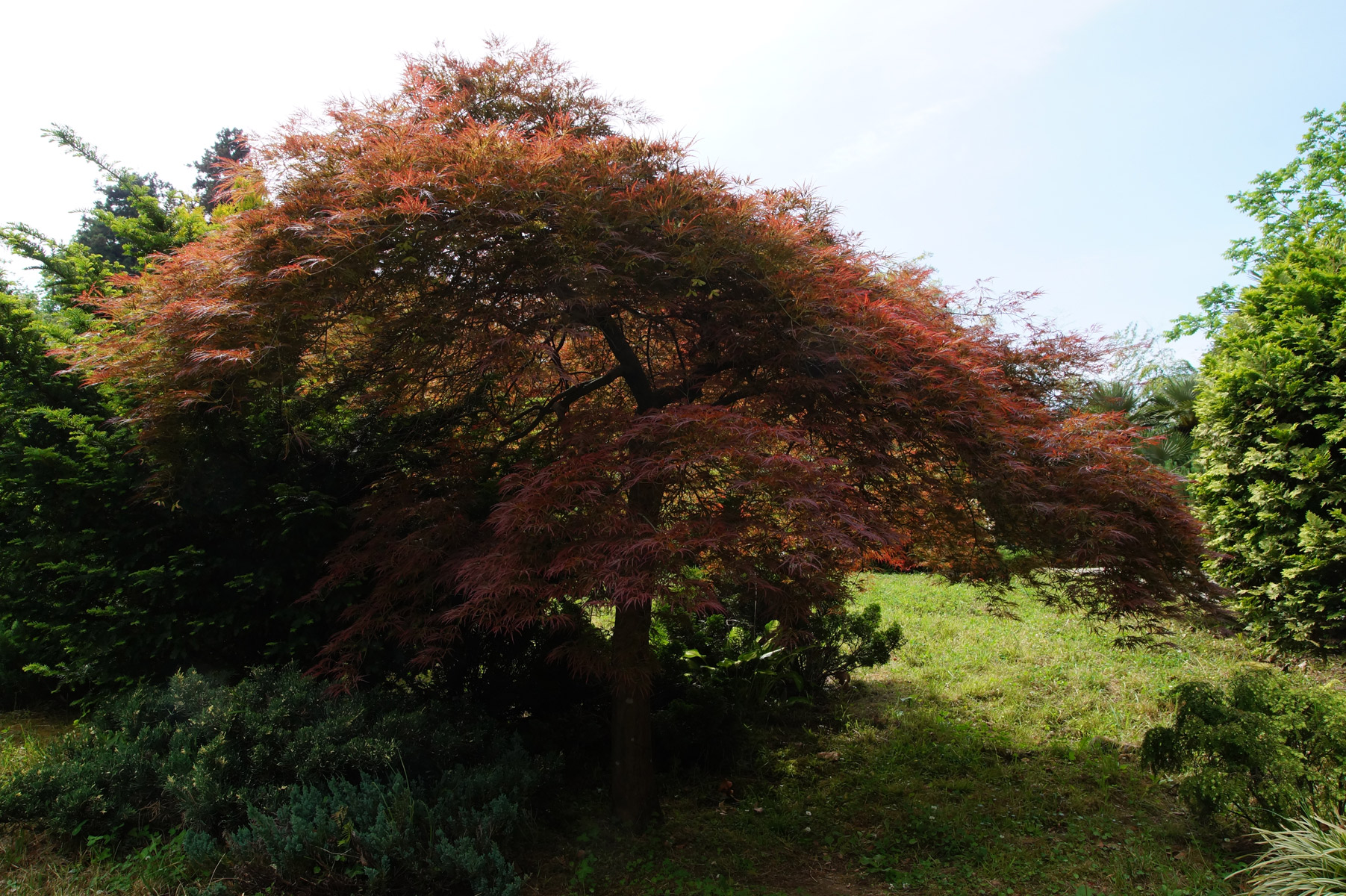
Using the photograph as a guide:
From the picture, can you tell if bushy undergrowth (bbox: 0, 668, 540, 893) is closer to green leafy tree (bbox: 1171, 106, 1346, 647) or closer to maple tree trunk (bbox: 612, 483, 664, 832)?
maple tree trunk (bbox: 612, 483, 664, 832)

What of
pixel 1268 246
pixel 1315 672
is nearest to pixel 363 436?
pixel 1315 672

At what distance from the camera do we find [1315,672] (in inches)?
252

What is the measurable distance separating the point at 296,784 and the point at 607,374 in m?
2.72

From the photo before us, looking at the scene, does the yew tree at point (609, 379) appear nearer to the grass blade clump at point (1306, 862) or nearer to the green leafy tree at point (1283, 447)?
the grass blade clump at point (1306, 862)

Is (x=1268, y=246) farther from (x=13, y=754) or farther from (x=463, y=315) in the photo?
(x=13, y=754)

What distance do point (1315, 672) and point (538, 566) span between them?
23.9 feet

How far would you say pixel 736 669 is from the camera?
555cm

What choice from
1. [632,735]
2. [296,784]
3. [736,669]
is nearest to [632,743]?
[632,735]

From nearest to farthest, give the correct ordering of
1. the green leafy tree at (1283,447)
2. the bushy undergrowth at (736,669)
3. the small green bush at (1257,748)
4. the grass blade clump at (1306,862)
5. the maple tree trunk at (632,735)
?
the grass blade clump at (1306,862) < the small green bush at (1257,748) < the maple tree trunk at (632,735) < the bushy undergrowth at (736,669) < the green leafy tree at (1283,447)

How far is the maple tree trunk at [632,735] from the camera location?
400 cm

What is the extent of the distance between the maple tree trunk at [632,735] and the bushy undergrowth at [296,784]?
57cm

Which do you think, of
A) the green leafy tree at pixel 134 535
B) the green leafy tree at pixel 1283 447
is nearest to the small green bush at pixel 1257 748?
the green leafy tree at pixel 1283 447

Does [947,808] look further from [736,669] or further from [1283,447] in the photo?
[1283,447]

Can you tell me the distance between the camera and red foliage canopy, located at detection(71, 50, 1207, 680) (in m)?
3.17
